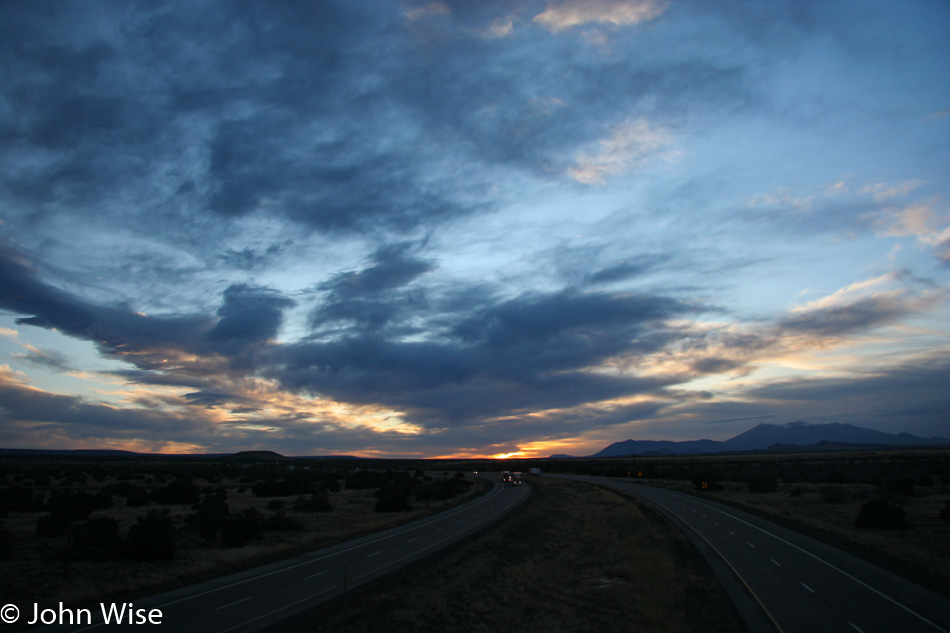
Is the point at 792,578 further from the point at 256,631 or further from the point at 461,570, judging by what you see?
the point at 256,631

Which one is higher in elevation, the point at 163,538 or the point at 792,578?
the point at 163,538

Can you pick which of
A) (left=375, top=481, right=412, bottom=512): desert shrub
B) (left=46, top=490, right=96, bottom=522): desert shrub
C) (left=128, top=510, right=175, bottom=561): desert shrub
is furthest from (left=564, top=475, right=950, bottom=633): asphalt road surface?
(left=46, top=490, right=96, bottom=522): desert shrub

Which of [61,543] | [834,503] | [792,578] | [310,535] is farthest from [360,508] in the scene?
[834,503]

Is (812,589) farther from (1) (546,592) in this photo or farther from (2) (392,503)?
(2) (392,503)

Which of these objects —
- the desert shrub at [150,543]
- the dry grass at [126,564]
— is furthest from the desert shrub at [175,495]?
the desert shrub at [150,543]

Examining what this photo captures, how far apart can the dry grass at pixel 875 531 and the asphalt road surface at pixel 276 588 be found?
21527 mm

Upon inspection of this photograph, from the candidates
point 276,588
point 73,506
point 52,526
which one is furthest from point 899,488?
point 73,506

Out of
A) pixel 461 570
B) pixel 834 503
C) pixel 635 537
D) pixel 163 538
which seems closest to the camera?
pixel 461 570

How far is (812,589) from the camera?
1900 centimetres

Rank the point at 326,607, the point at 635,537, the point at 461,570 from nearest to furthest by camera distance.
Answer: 1. the point at 326,607
2. the point at 461,570
3. the point at 635,537

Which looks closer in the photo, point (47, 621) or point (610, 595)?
point (47, 621)

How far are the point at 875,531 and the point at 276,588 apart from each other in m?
34.3

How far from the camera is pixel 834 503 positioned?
161 ft

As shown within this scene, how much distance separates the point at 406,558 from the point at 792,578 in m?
15.7
